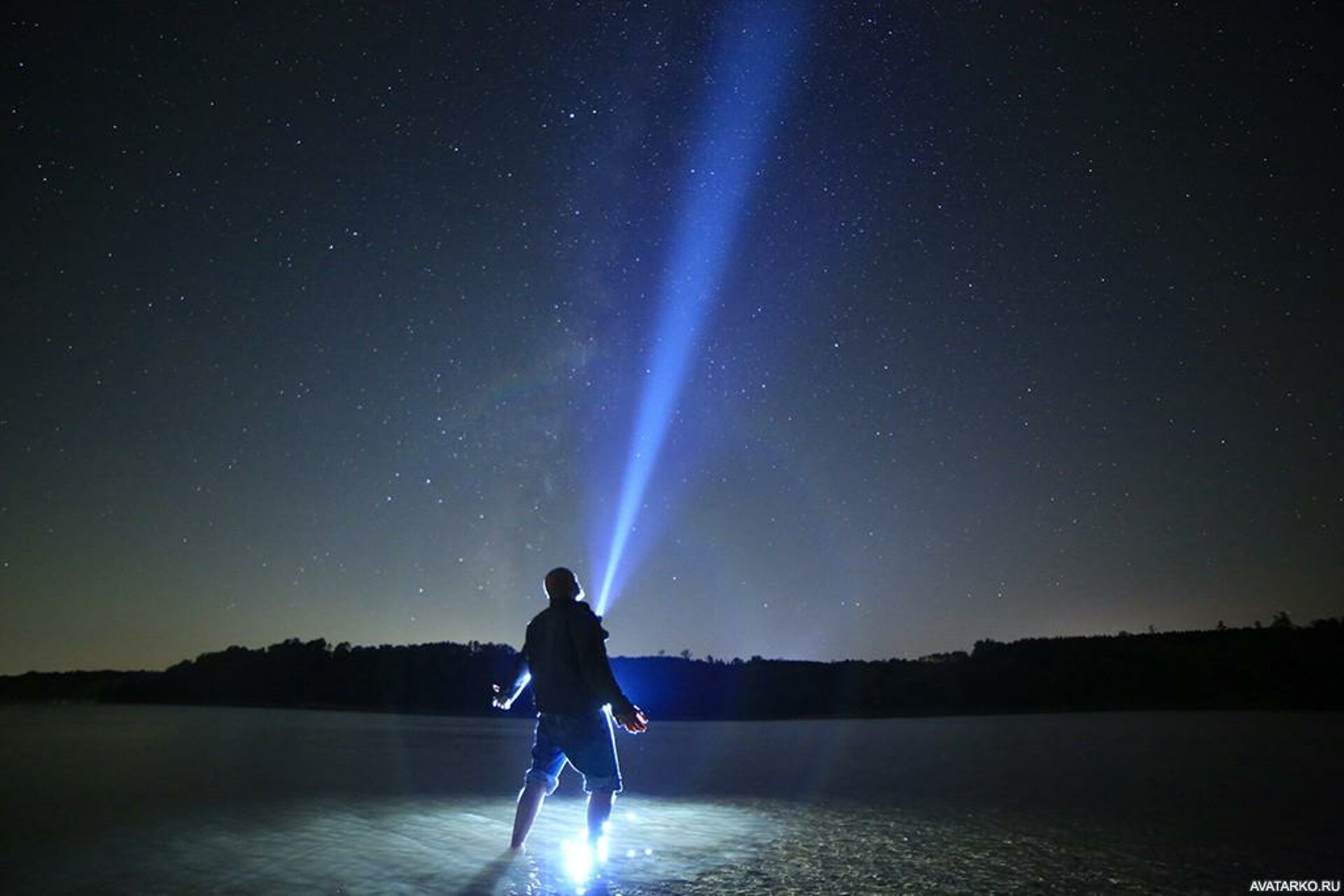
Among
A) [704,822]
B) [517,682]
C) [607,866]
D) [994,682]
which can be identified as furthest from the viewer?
[994,682]

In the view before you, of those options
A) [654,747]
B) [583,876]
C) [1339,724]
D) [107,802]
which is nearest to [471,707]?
[654,747]

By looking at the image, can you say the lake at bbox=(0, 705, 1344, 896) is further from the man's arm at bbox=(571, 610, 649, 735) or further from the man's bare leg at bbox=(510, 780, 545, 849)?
the man's arm at bbox=(571, 610, 649, 735)

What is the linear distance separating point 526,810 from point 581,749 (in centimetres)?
67

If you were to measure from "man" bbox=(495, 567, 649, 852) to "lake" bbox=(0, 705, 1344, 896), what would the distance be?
48 centimetres

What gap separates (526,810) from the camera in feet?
23.7

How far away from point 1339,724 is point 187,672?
9770cm

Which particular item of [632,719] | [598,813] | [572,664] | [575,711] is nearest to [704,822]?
[598,813]

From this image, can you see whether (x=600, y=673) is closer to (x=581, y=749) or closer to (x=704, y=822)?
(x=581, y=749)

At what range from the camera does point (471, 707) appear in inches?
2936

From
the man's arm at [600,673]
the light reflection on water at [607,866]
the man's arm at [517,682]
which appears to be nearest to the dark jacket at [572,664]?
the man's arm at [600,673]

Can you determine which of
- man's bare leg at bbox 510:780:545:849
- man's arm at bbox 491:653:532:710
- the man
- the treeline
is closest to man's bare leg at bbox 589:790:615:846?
the man

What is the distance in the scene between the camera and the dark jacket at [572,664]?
7.30 meters

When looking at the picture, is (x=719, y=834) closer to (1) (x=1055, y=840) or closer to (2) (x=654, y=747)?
(1) (x=1055, y=840)

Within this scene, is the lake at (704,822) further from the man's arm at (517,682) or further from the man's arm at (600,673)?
the man's arm at (517,682)
